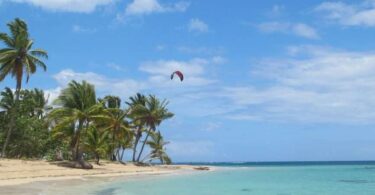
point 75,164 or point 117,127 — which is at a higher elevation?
point 117,127

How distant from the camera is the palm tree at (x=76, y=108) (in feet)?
149

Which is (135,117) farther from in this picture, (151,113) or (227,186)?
(227,186)

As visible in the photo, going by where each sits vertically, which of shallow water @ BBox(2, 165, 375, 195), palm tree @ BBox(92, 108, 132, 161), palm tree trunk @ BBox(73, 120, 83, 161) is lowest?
shallow water @ BBox(2, 165, 375, 195)

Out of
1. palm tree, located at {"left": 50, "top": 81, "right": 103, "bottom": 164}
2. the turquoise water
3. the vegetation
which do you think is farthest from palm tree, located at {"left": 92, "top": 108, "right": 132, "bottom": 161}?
the turquoise water

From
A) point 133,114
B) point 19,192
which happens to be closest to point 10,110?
point 133,114

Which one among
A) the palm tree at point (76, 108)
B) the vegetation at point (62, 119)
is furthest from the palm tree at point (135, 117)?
the palm tree at point (76, 108)

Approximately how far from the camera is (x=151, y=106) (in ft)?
227

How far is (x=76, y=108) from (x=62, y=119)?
2.05 metres

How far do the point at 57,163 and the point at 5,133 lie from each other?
993cm

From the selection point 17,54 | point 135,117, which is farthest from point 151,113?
point 17,54

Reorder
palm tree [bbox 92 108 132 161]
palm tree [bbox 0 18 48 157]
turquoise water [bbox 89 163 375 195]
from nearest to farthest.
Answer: turquoise water [bbox 89 163 375 195] < palm tree [bbox 0 18 48 157] < palm tree [bbox 92 108 132 161]

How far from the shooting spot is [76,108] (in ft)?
151

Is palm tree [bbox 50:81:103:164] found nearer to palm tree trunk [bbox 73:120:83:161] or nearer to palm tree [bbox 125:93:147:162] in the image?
palm tree trunk [bbox 73:120:83:161]

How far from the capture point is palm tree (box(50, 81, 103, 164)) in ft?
149
